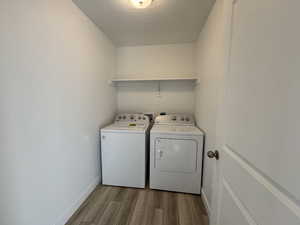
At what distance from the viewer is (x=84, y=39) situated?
170 cm

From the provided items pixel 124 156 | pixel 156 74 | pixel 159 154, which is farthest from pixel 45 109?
pixel 156 74

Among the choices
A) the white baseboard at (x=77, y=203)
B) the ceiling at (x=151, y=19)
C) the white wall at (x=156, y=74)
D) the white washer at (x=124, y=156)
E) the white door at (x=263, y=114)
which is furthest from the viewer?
the white wall at (x=156, y=74)

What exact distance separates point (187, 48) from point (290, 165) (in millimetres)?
2575

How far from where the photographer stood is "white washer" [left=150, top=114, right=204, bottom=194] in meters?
1.83

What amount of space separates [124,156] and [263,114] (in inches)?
70.8

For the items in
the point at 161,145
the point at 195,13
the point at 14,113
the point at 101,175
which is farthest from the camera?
the point at 101,175

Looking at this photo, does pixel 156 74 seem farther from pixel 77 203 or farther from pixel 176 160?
pixel 77 203

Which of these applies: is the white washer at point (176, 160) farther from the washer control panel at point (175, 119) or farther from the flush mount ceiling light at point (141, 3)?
the flush mount ceiling light at point (141, 3)

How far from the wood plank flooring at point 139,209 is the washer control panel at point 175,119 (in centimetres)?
109

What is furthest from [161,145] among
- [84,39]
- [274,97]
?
[84,39]

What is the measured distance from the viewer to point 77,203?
1.62m

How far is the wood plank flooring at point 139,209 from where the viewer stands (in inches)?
58.6

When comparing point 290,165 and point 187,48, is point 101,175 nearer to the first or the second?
point 290,165

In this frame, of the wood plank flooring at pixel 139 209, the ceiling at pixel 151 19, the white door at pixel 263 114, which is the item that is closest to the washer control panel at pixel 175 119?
the wood plank flooring at pixel 139 209
